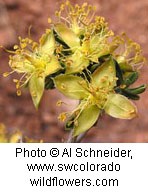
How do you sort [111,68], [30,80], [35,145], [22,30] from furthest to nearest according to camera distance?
[22,30] < [35,145] < [30,80] < [111,68]

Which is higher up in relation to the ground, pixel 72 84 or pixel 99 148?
pixel 72 84

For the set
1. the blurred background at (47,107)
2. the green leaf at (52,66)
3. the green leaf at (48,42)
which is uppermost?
the green leaf at (48,42)

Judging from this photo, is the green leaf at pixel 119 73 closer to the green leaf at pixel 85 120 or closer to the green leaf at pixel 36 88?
the green leaf at pixel 85 120

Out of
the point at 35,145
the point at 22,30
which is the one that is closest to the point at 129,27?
the point at 22,30

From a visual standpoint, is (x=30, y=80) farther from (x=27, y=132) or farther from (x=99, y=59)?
(x=27, y=132)

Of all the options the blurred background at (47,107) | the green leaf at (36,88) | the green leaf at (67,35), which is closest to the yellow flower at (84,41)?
the green leaf at (67,35)
